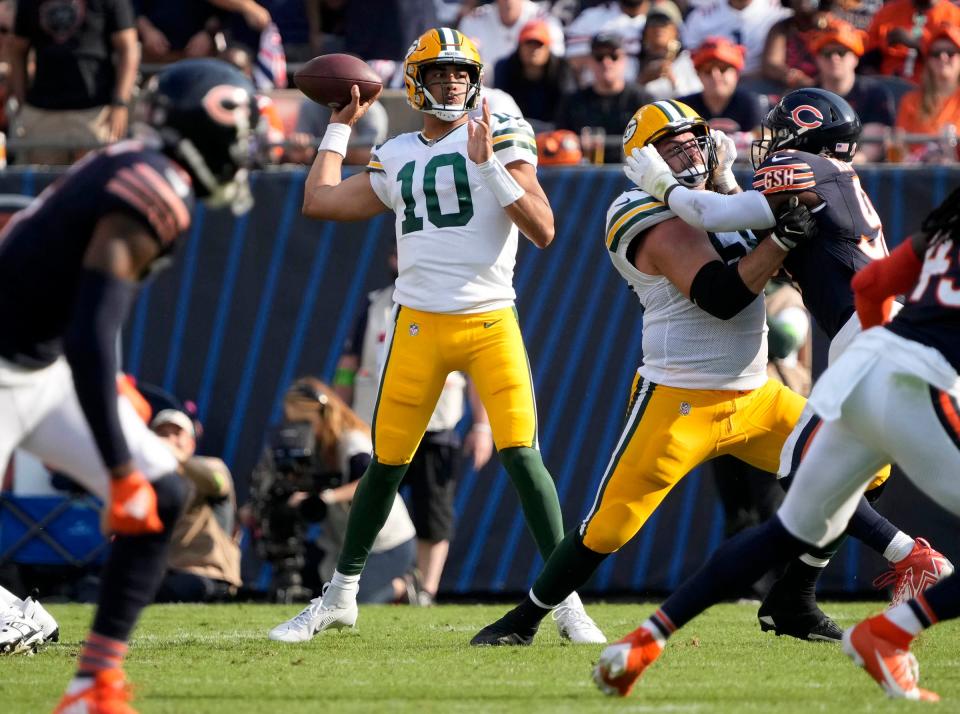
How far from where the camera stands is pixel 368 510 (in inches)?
223

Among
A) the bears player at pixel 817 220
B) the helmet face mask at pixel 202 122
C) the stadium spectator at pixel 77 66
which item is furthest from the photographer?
the stadium spectator at pixel 77 66

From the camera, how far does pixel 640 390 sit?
17.1 feet

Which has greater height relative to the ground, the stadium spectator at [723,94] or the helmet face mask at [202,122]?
the helmet face mask at [202,122]

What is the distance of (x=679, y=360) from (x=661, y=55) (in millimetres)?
4668

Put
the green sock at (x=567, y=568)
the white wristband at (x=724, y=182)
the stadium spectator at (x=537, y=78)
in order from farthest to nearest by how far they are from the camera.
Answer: the stadium spectator at (x=537, y=78)
the white wristband at (x=724, y=182)
the green sock at (x=567, y=568)

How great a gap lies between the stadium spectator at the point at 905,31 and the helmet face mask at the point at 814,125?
4995mm

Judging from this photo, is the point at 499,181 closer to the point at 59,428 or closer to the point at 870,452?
the point at 870,452

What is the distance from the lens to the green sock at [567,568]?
201 inches

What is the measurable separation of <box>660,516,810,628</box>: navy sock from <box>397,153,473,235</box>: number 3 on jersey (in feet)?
6.56

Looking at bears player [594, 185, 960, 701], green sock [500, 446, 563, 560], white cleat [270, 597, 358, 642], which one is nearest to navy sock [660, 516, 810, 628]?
bears player [594, 185, 960, 701]

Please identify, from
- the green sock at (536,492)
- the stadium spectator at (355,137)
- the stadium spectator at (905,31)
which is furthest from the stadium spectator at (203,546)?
the stadium spectator at (905,31)

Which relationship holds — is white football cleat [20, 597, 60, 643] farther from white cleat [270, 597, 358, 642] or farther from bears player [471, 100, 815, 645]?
bears player [471, 100, 815, 645]

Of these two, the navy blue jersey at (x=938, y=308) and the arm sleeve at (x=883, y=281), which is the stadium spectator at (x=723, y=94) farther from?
the navy blue jersey at (x=938, y=308)

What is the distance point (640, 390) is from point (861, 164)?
3.38 meters
